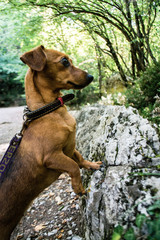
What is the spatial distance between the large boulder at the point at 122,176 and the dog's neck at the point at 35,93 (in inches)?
33.3

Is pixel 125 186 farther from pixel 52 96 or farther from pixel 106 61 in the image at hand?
pixel 106 61

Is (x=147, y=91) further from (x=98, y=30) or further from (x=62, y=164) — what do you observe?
(x=62, y=164)

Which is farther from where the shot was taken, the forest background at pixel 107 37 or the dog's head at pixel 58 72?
the forest background at pixel 107 37

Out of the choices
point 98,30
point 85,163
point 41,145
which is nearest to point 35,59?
point 41,145

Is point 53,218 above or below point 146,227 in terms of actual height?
below

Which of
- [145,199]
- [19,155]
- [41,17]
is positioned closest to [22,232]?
[19,155]

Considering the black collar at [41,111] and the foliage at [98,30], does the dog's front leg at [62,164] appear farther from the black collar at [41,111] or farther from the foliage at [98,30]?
the foliage at [98,30]

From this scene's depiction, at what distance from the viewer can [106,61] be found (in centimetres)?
860

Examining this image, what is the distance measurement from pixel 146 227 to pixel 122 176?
493 millimetres

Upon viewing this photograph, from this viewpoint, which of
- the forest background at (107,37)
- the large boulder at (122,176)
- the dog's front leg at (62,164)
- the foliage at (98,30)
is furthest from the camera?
the foliage at (98,30)

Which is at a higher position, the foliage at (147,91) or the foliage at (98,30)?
the foliage at (98,30)

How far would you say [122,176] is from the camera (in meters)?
1.47

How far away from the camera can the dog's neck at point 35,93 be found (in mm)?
2066

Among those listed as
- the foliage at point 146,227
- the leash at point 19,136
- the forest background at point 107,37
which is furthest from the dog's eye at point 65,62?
the foliage at point 146,227
